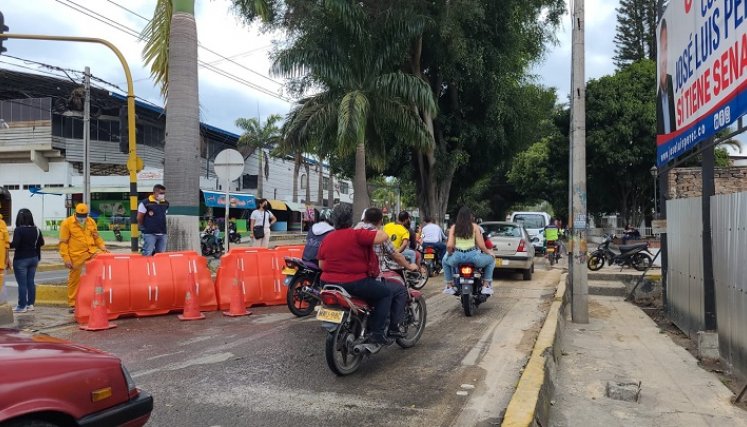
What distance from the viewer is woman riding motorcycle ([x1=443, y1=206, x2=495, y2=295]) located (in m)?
8.58

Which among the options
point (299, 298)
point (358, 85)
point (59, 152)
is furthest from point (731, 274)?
point (59, 152)

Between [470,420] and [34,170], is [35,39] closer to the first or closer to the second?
[470,420]

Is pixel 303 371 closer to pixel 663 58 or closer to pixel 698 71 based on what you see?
pixel 698 71

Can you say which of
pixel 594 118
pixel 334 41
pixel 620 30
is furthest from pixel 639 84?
pixel 334 41

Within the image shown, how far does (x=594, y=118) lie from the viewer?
30.2 metres

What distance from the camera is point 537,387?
4621 millimetres

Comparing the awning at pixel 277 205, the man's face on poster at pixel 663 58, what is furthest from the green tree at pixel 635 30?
the man's face on poster at pixel 663 58

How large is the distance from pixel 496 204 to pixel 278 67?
43.1 metres

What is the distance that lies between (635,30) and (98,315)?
4422 cm

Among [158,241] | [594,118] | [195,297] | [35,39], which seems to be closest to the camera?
[195,297]

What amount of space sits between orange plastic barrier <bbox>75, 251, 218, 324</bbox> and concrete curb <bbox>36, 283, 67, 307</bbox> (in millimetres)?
2148

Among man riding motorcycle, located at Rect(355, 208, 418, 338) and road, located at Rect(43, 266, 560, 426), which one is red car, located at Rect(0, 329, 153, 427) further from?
man riding motorcycle, located at Rect(355, 208, 418, 338)

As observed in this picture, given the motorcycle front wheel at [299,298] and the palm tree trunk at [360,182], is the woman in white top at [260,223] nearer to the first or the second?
the palm tree trunk at [360,182]

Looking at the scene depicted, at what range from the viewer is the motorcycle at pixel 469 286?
332 inches
